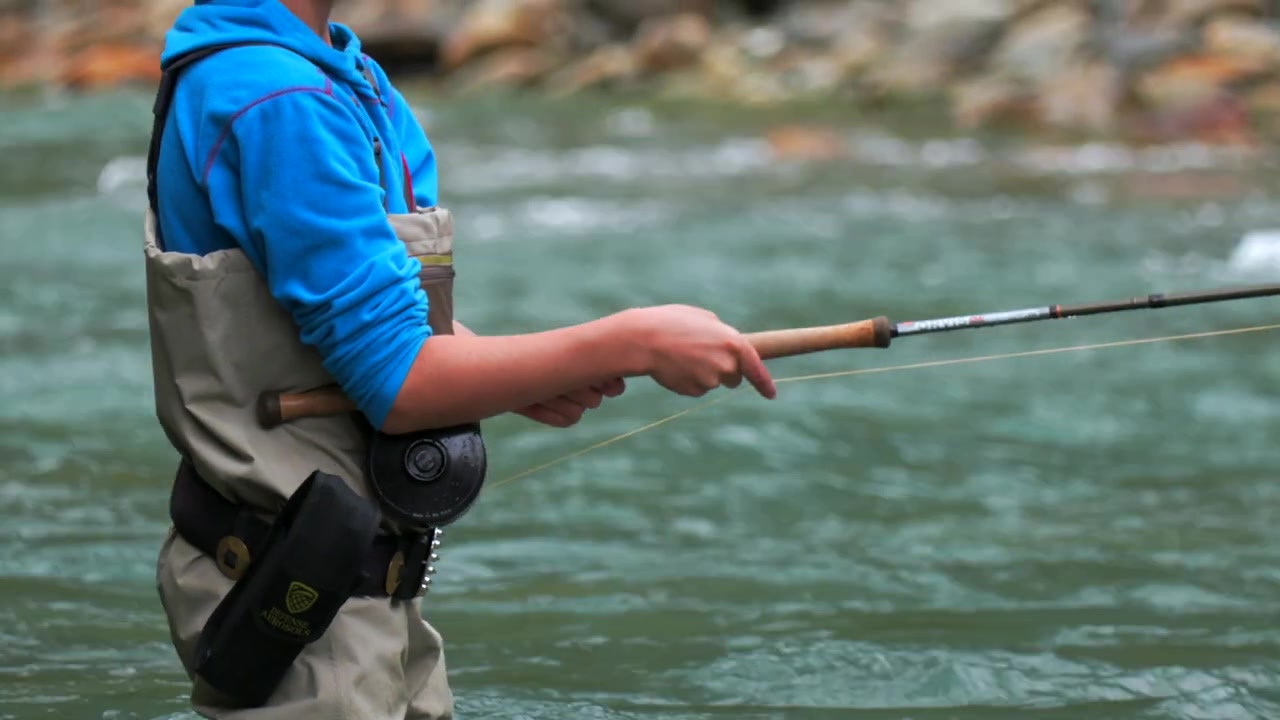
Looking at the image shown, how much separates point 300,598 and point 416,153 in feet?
2.32

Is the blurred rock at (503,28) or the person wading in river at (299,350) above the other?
the blurred rock at (503,28)

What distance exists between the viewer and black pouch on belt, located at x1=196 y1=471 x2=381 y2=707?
2410 mm

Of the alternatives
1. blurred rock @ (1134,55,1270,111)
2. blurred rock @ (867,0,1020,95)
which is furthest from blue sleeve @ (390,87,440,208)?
blurred rock @ (867,0,1020,95)

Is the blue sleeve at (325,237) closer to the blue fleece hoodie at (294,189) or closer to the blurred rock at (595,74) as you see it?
the blue fleece hoodie at (294,189)

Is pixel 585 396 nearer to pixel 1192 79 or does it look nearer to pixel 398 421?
pixel 398 421

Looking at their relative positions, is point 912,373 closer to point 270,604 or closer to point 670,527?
point 670,527

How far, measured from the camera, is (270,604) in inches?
95.7

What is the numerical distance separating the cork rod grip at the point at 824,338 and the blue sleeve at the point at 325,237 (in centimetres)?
48

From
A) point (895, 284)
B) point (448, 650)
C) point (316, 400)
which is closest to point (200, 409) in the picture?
point (316, 400)

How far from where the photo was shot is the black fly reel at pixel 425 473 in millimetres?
2500

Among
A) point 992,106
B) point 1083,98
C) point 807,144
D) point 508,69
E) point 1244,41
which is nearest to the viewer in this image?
point 807,144

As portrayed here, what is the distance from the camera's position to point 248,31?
2.42 m

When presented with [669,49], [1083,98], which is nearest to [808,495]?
[1083,98]

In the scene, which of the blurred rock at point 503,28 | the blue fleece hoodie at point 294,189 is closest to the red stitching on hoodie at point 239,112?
the blue fleece hoodie at point 294,189
